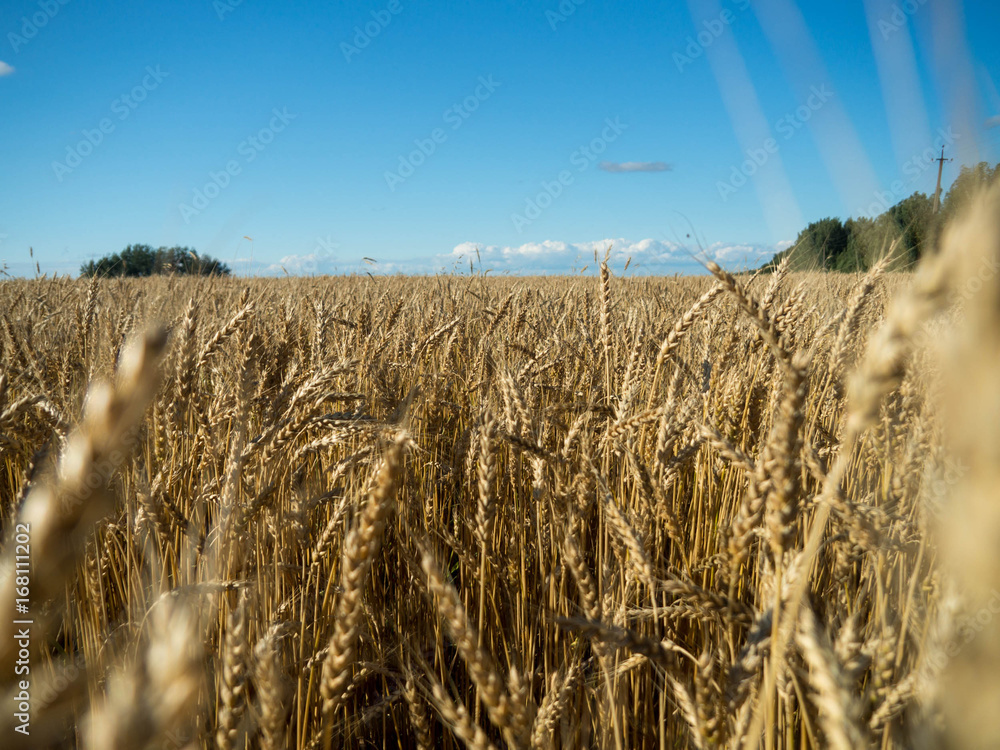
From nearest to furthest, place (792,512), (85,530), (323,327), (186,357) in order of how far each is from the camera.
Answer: (85,530) → (792,512) → (186,357) → (323,327)

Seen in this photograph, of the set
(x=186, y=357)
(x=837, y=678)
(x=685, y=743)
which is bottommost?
(x=685, y=743)

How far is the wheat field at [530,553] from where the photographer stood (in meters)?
0.38

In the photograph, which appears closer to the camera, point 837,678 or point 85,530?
point 85,530

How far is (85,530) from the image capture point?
316 mm

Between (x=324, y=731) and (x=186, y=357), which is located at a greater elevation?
(x=186, y=357)

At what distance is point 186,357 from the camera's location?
130 cm

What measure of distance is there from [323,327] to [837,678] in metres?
2.20

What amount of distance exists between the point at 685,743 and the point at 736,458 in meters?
0.72

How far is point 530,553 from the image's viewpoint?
5.65ft

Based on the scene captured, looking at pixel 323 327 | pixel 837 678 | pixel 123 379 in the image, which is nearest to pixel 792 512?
pixel 837 678

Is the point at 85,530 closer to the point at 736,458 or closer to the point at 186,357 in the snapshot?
the point at 736,458

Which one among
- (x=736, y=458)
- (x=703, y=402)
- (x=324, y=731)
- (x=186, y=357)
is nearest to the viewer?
(x=324, y=731)

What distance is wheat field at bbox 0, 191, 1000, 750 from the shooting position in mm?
377

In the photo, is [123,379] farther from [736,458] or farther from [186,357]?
[186,357]
